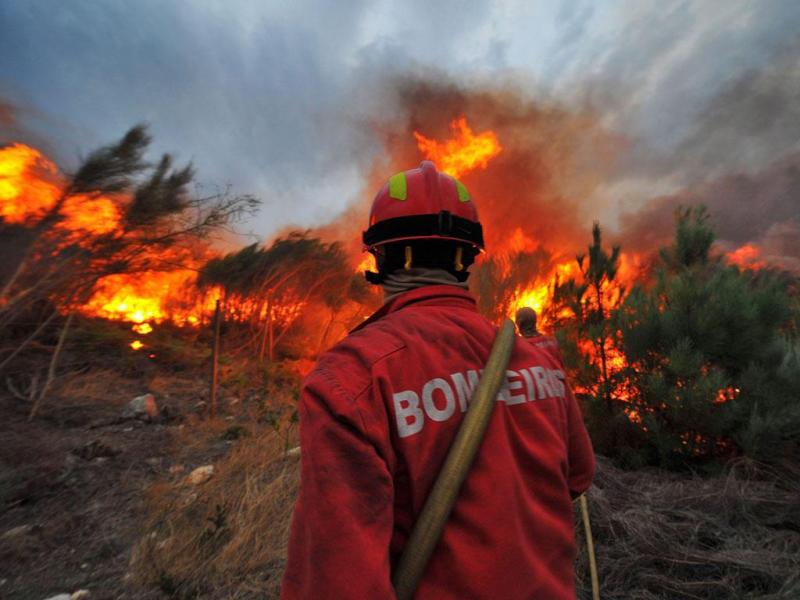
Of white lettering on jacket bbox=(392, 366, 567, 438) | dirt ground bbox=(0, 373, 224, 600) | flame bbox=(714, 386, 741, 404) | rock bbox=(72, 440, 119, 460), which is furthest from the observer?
rock bbox=(72, 440, 119, 460)

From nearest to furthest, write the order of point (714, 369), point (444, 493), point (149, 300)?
point (444, 493), point (714, 369), point (149, 300)

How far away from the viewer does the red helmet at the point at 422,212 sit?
1280 millimetres

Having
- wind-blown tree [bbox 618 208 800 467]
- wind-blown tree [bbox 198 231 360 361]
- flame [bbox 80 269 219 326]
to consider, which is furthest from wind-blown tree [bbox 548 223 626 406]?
wind-blown tree [bbox 198 231 360 361]

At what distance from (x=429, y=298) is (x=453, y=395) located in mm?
329

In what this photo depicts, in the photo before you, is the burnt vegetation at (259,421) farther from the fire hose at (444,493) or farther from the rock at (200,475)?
the fire hose at (444,493)

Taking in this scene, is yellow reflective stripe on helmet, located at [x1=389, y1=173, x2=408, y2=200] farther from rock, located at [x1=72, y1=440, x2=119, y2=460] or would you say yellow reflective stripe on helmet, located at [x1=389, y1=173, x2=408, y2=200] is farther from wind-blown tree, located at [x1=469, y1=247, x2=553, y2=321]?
wind-blown tree, located at [x1=469, y1=247, x2=553, y2=321]

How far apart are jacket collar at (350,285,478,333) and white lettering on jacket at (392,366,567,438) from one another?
0.25 meters

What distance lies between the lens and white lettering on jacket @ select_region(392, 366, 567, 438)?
864mm

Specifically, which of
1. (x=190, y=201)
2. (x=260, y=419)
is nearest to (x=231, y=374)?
A: (x=260, y=419)

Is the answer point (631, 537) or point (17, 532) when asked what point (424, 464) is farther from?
point (17, 532)

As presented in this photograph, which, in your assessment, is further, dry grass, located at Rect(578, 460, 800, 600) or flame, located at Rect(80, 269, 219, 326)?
flame, located at Rect(80, 269, 219, 326)

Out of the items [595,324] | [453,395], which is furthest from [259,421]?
[453,395]

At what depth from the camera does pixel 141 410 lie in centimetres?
723

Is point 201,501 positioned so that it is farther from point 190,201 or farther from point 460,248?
point 190,201
